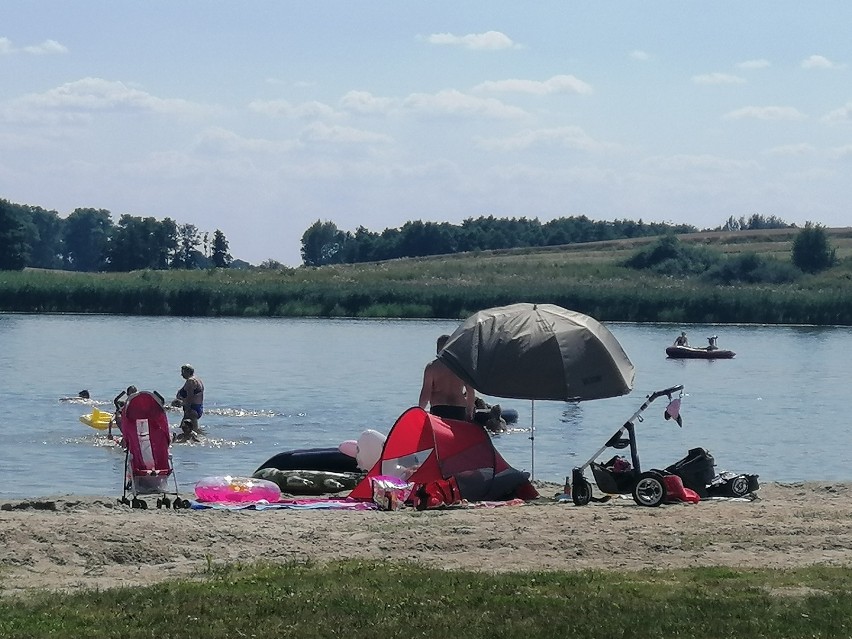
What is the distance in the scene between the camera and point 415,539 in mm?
12938

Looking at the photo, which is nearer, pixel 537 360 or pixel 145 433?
pixel 537 360

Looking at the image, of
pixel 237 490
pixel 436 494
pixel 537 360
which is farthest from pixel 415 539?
pixel 237 490

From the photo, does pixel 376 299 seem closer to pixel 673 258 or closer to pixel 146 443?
pixel 673 258

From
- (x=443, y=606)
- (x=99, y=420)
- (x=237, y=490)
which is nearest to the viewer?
(x=443, y=606)

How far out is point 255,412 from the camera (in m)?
33.3

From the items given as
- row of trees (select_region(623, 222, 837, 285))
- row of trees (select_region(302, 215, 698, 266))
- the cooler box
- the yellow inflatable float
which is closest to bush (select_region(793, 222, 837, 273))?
row of trees (select_region(623, 222, 837, 285))

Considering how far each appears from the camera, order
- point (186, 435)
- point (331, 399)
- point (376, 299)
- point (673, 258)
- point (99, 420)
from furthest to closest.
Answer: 1. point (673, 258)
2. point (376, 299)
3. point (331, 399)
4. point (99, 420)
5. point (186, 435)

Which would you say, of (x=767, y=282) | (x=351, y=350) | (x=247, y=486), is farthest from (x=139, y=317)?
(x=247, y=486)

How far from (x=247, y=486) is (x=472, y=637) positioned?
7.57 m

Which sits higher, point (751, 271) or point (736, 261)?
point (736, 261)

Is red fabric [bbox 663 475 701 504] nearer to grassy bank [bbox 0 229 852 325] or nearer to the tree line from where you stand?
grassy bank [bbox 0 229 852 325]

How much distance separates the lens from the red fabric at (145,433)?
16484 millimetres

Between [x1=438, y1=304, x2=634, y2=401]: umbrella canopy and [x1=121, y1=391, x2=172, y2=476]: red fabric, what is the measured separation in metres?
3.33

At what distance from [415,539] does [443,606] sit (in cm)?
310
